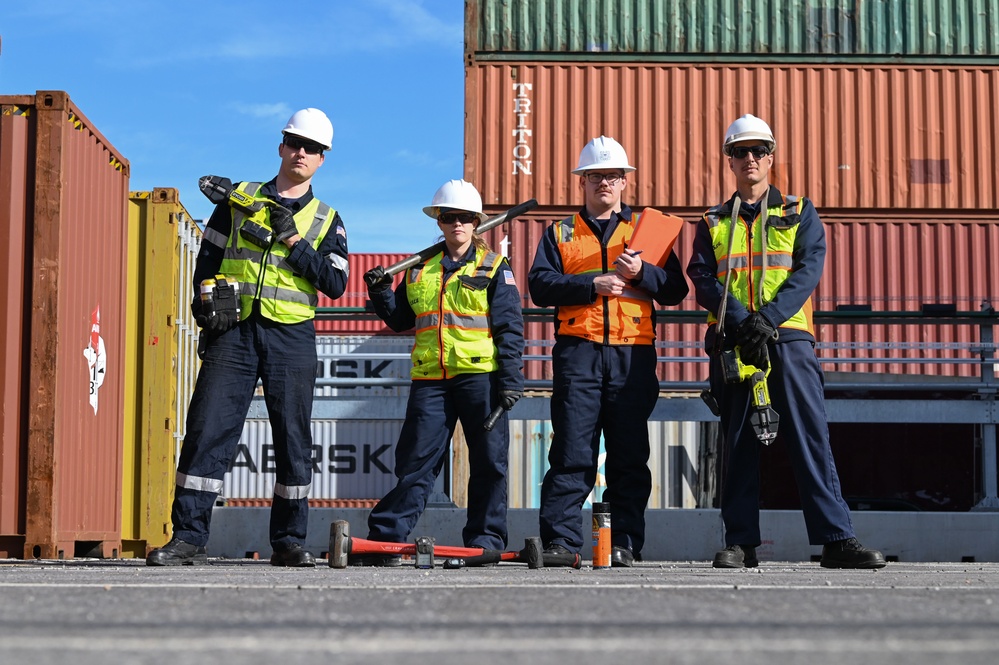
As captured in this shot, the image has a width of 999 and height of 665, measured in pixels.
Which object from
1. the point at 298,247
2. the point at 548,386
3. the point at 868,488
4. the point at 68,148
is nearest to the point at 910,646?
the point at 298,247

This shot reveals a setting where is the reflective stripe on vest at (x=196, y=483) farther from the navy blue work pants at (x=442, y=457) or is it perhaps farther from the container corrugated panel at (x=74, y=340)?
the container corrugated panel at (x=74, y=340)

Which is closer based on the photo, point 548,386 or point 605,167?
point 605,167

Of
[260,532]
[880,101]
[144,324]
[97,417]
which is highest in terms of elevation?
[880,101]

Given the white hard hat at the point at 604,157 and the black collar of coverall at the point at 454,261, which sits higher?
the white hard hat at the point at 604,157

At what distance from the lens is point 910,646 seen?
237cm

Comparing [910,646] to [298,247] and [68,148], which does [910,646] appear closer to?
[298,247]

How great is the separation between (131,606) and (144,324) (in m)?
5.60

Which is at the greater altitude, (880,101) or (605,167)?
(880,101)

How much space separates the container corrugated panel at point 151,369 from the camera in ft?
27.6

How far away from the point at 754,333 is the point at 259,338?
2.20 meters

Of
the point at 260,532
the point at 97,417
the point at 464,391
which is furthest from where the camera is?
the point at 260,532

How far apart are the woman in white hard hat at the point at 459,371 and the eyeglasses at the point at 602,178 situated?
583mm

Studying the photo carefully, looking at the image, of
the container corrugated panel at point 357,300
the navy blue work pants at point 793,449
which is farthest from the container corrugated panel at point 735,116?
the navy blue work pants at point 793,449

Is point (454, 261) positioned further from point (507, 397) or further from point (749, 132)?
point (749, 132)
